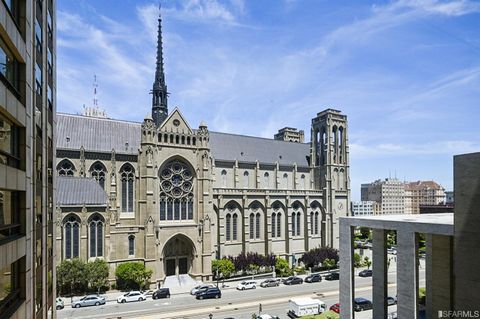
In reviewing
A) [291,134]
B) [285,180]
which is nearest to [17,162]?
[285,180]

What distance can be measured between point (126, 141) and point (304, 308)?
115ft

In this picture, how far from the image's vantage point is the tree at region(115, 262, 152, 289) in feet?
137

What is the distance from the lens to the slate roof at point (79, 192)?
40656 mm

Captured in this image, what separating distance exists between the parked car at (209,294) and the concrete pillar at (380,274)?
2512 cm

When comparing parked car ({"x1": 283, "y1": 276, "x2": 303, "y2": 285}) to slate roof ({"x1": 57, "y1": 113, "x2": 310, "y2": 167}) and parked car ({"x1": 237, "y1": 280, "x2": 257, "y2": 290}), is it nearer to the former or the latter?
parked car ({"x1": 237, "y1": 280, "x2": 257, "y2": 290})

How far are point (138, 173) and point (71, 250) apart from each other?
43.9 feet

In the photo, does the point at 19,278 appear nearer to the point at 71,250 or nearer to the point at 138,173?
the point at 71,250

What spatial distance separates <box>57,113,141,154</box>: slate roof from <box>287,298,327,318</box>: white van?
3123 cm

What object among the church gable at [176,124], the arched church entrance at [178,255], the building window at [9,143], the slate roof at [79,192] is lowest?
the arched church entrance at [178,255]

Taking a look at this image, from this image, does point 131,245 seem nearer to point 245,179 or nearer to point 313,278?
point 245,179

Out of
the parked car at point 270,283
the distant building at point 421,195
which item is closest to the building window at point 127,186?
the parked car at point 270,283

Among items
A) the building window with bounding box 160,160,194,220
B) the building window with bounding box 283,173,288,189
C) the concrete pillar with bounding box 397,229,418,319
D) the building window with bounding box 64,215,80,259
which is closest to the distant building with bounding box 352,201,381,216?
the building window with bounding box 283,173,288,189

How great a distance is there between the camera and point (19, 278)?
11.3m

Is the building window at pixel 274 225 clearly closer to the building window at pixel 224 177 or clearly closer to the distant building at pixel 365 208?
the building window at pixel 224 177
